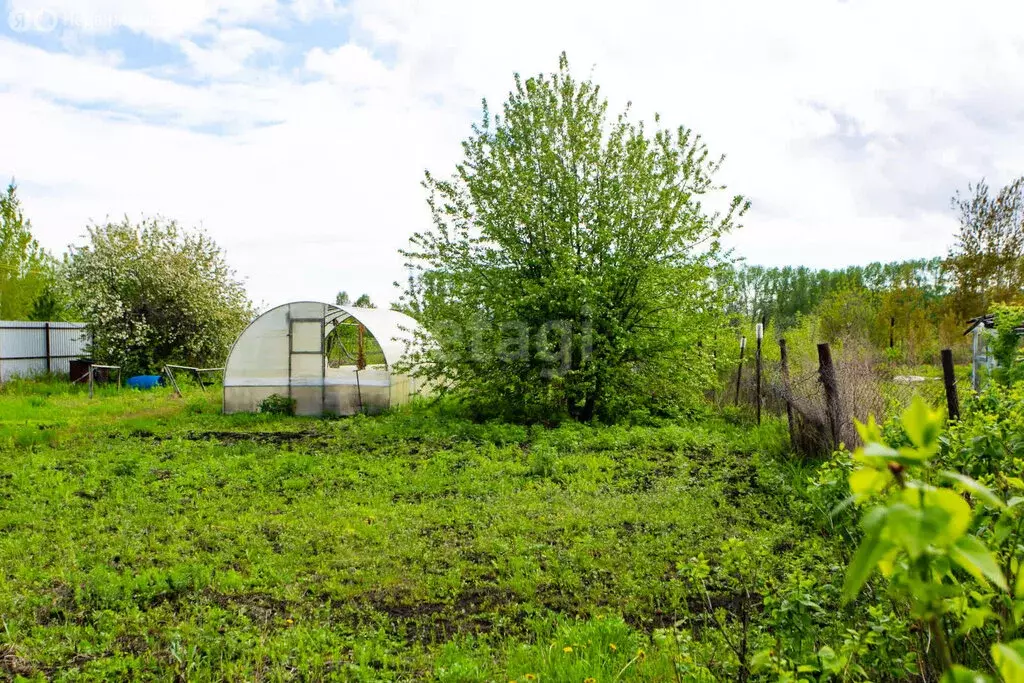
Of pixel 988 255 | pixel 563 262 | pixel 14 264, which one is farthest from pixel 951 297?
pixel 14 264

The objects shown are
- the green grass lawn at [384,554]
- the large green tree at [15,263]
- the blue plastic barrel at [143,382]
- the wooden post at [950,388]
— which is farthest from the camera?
the large green tree at [15,263]

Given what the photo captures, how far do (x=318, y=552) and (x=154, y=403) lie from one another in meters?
12.2

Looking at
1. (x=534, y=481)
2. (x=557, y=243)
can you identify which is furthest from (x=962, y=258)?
(x=534, y=481)

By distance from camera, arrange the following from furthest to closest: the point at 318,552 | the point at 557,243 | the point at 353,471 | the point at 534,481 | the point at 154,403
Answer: the point at 154,403
the point at 557,243
the point at 353,471
the point at 534,481
the point at 318,552

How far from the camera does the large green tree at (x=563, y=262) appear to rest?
42.7ft

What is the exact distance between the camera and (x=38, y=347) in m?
21.6

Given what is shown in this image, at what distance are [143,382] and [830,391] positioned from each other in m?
18.4

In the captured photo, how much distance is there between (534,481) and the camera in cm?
823

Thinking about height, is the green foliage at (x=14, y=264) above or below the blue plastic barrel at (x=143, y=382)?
above

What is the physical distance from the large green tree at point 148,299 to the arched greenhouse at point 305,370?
7.90m

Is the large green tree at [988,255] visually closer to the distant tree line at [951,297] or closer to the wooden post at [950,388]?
the distant tree line at [951,297]

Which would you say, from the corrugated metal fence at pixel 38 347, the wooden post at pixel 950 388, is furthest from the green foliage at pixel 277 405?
the wooden post at pixel 950 388

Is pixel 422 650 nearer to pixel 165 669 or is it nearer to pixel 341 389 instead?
pixel 165 669

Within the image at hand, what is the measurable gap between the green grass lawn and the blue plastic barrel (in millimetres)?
8986
